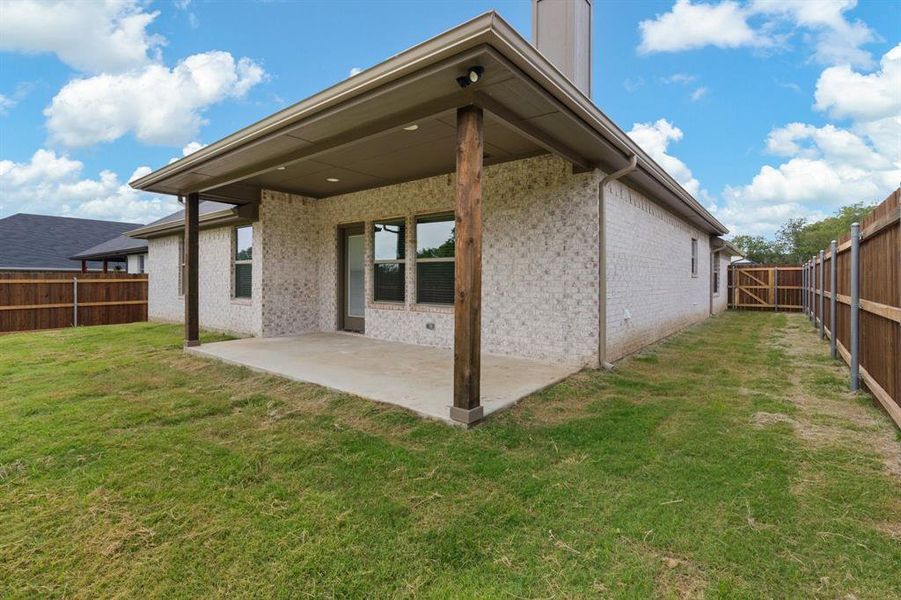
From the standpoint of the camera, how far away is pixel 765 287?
1644 centimetres

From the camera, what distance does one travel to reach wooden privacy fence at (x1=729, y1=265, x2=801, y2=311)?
15.9 meters

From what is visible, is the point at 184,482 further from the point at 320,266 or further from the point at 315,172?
the point at 320,266

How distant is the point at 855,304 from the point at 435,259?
16.6 feet

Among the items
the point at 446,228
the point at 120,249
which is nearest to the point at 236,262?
the point at 446,228

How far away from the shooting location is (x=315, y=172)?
6.54m

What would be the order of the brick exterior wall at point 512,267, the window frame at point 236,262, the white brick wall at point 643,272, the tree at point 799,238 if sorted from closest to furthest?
the brick exterior wall at point 512,267 → the white brick wall at point 643,272 → the window frame at point 236,262 → the tree at point 799,238

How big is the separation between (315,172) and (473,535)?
19.2 ft

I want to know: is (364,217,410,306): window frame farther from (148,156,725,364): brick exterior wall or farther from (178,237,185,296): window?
(178,237,185,296): window

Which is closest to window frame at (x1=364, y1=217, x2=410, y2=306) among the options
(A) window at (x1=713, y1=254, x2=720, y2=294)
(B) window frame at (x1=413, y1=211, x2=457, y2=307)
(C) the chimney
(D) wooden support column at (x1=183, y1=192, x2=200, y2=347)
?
(B) window frame at (x1=413, y1=211, x2=457, y2=307)

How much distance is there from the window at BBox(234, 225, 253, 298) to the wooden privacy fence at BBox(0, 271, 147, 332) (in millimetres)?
5751

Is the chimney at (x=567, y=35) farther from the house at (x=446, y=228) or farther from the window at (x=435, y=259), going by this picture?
the window at (x=435, y=259)

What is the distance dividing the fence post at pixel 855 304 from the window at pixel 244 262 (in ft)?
29.0

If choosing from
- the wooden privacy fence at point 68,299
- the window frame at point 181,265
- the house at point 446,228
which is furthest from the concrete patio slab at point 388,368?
the wooden privacy fence at point 68,299

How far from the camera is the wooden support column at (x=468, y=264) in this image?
3.37 meters
